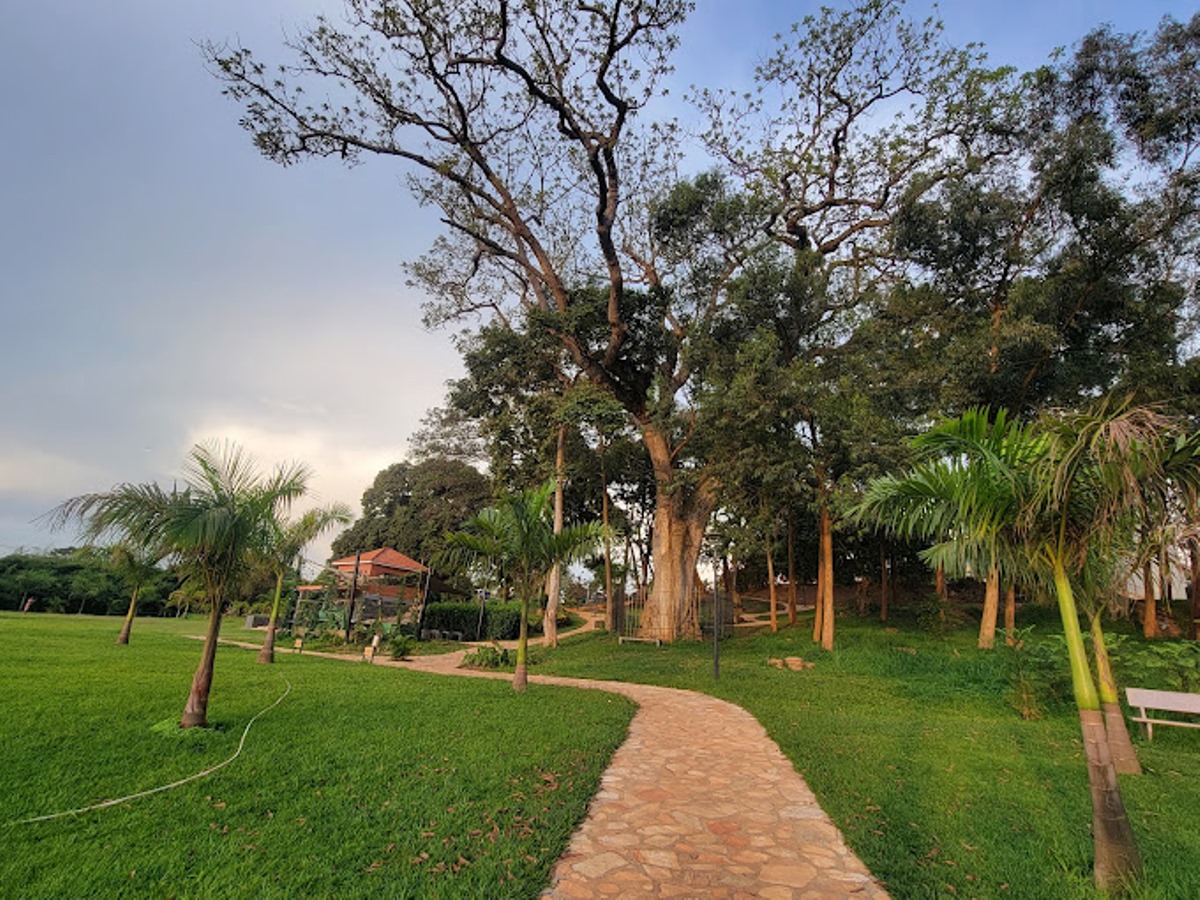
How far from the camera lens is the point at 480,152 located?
49.6 ft

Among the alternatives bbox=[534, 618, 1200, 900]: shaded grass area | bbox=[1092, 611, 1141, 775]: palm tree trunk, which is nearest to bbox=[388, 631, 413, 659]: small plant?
bbox=[534, 618, 1200, 900]: shaded grass area

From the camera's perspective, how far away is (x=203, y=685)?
5477 millimetres

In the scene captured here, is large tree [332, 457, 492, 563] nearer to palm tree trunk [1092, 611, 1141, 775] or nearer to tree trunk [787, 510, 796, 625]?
tree trunk [787, 510, 796, 625]

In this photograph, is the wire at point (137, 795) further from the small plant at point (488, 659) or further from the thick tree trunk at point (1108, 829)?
the small plant at point (488, 659)

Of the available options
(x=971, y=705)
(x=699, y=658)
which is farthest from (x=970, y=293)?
(x=699, y=658)

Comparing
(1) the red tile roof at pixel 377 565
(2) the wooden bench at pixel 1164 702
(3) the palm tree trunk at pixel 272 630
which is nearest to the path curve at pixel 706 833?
(2) the wooden bench at pixel 1164 702

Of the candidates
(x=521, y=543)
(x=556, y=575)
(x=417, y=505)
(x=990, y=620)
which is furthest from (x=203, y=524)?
(x=417, y=505)

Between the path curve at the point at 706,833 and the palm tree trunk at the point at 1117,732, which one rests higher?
the palm tree trunk at the point at 1117,732

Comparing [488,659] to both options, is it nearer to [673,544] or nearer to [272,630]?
[272,630]

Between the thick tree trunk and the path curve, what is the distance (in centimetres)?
124

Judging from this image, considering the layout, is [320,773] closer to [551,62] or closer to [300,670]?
[300,670]

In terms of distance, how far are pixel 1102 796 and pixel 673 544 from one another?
534 inches

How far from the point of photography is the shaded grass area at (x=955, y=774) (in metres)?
3.37

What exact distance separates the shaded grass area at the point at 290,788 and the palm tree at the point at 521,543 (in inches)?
87.6
